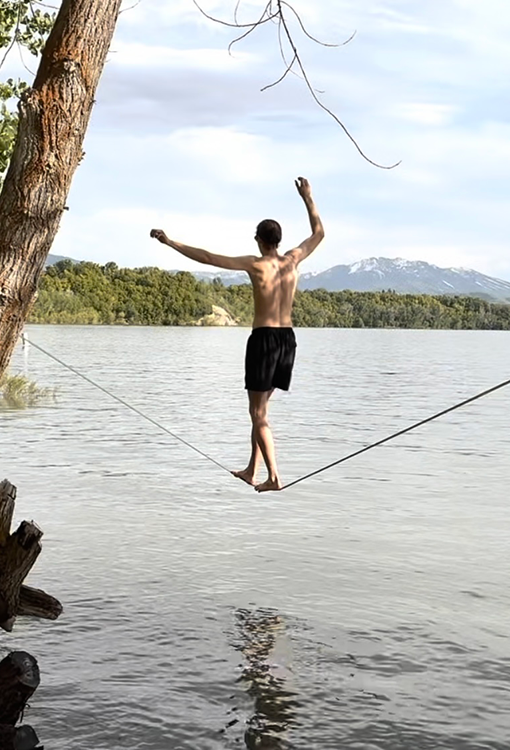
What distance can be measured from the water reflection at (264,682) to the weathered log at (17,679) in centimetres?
192

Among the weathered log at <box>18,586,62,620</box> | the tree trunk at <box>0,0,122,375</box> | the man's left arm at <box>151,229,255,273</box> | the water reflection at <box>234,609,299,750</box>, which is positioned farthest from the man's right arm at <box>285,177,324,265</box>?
the water reflection at <box>234,609,299,750</box>

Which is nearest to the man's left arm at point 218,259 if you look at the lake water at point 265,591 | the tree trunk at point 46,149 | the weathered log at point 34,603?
the tree trunk at point 46,149

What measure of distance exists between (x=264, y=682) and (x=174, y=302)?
9510 cm

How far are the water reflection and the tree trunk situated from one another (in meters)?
3.60

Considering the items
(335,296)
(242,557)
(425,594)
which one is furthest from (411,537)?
(335,296)

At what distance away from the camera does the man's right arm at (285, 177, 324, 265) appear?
9883 millimetres

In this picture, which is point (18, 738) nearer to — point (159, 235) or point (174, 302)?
point (159, 235)

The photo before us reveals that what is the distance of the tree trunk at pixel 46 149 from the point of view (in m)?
7.32

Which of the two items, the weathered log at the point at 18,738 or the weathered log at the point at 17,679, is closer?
the weathered log at the point at 17,679

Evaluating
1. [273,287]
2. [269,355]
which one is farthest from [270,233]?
[269,355]

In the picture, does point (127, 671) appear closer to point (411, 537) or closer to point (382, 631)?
point (382, 631)

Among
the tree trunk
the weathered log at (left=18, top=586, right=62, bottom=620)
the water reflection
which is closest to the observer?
the tree trunk

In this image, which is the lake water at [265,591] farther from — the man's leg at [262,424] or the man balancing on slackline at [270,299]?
the man balancing on slackline at [270,299]

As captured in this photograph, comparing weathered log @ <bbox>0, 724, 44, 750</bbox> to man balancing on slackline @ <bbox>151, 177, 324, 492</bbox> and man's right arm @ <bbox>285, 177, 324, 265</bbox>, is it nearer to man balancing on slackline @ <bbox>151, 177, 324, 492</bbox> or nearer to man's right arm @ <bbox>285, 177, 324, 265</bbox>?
man balancing on slackline @ <bbox>151, 177, 324, 492</bbox>
